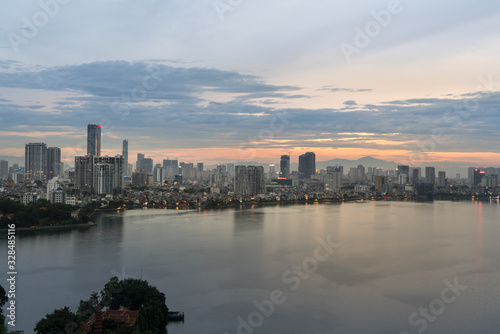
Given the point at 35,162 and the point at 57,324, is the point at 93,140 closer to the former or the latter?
the point at 35,162

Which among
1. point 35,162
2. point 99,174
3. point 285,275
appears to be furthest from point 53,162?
point 285,275

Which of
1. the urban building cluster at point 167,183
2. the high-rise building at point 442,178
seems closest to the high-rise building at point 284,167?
the urban building cluster at point 167,183

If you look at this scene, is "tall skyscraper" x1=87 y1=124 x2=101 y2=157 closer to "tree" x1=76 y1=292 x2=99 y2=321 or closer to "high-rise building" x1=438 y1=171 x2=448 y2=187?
"tree" x1=76 y1=292 x2=99 y2=321

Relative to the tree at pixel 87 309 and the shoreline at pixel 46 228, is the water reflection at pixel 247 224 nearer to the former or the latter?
the shoreline at pixel 46 228

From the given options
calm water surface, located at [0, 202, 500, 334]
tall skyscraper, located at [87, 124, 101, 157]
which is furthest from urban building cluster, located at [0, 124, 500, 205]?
calm water surface, located at [0, 202, 500, 334]

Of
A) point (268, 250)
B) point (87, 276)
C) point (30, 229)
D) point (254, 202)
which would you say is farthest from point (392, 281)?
point (254, 202)
